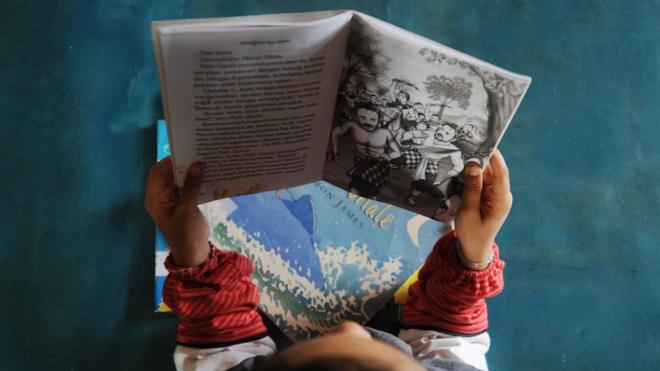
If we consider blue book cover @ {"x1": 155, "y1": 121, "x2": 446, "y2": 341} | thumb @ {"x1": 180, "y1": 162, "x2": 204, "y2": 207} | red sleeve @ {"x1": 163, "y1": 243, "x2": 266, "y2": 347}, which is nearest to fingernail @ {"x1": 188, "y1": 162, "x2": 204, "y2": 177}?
thumb @ {"x1": 180, "y1": 162, "x2": 204, "y2": 207}

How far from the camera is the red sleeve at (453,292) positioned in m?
0.56

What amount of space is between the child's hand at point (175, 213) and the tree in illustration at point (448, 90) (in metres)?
0.22

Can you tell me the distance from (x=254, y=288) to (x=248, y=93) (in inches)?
9.1

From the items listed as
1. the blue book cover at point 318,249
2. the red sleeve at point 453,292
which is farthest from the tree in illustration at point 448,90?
the blue book cover at point 318,249

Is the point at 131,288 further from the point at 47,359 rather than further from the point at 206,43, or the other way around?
the point at 206,43

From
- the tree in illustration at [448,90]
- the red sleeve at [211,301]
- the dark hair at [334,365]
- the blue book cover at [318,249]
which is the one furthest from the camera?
the blue book cover at [318,249]

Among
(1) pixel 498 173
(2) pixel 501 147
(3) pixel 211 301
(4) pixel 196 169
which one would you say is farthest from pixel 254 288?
(2) pixel 501 147

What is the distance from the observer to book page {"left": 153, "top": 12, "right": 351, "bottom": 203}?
1.29 ft

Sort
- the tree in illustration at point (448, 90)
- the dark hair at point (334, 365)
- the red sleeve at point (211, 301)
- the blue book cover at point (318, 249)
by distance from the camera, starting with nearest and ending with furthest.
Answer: the dark hair at point (334, 365) → the tree in illustration at point (448, 90) → the red sleeve at point (211, 301) → the blue book cover at point (318, 249)

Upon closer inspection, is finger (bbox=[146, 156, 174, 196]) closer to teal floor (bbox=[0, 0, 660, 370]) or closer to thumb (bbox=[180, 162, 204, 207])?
thumb (bbox=[180, 162, 204, 207])

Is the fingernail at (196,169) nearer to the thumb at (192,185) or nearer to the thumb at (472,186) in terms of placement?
→ the thumb at (192,185)

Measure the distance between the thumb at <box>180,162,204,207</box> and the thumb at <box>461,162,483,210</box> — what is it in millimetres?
229

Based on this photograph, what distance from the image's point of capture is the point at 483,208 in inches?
21.3

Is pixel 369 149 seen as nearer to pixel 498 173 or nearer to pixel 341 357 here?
pixel 498 173
